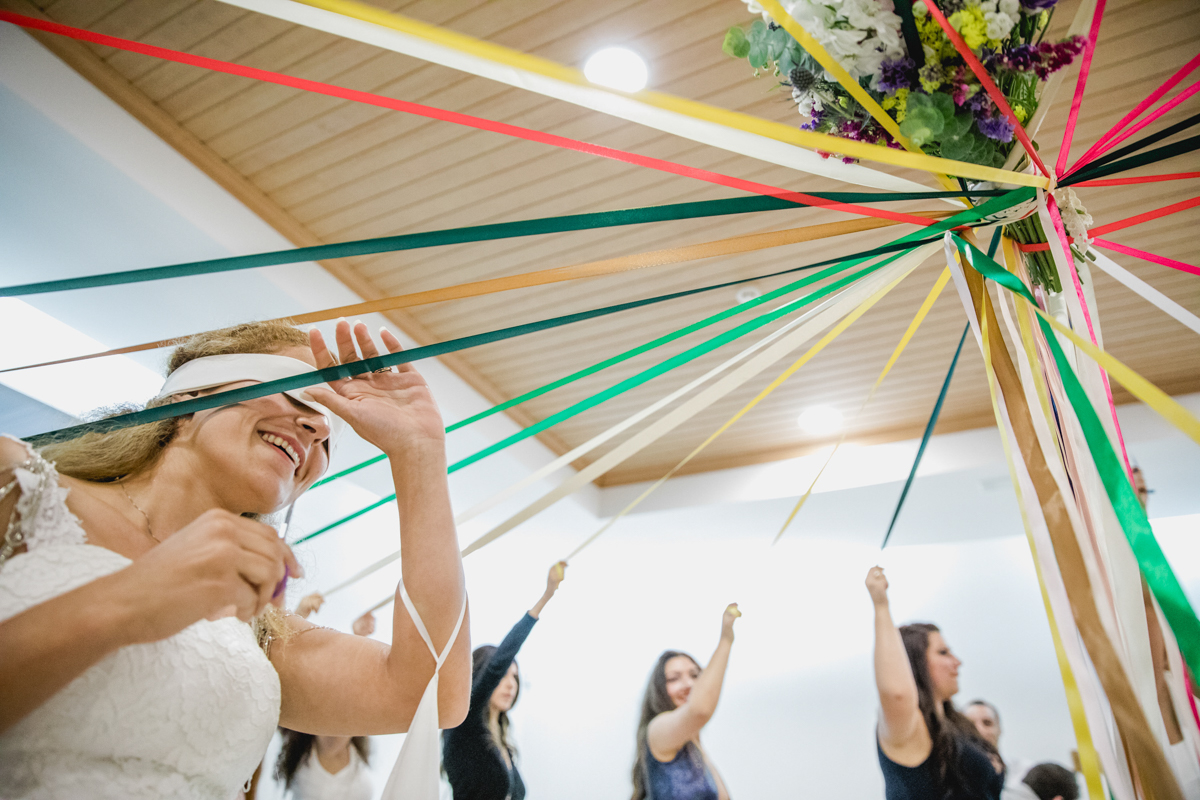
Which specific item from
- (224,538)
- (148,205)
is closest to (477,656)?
(148,205)

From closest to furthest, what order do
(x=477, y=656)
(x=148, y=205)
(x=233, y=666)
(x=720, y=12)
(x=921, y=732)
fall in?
(x=233, y=666)
(x=720, y=12)
(x=148, y=205)
(x=921, y=732)
(x=477, y=656)

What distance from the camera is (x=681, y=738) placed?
13.0 ft

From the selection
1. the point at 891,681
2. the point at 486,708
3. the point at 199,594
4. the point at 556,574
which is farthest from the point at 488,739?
the point at 199,594

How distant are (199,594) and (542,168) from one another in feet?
7.30

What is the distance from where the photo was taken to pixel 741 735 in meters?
4.23

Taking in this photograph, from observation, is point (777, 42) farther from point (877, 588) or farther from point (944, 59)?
point (877, 588)

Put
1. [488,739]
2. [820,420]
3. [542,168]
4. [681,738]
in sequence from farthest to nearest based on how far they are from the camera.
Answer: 1. [820,420]
2. [681,738]
3. [488,739]
4. [542,168]

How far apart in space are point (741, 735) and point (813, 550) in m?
1.16

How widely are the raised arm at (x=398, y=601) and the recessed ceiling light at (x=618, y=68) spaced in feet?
4.86

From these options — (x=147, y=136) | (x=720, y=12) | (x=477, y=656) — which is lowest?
(x=477, y=656)

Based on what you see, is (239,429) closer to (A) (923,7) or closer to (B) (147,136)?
(A) (923,7)

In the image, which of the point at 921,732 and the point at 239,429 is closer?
the point at 239,429

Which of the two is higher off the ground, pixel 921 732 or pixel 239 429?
pixel 239 429

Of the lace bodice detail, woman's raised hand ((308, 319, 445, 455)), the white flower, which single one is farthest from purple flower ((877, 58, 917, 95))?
the lace bodice detail
